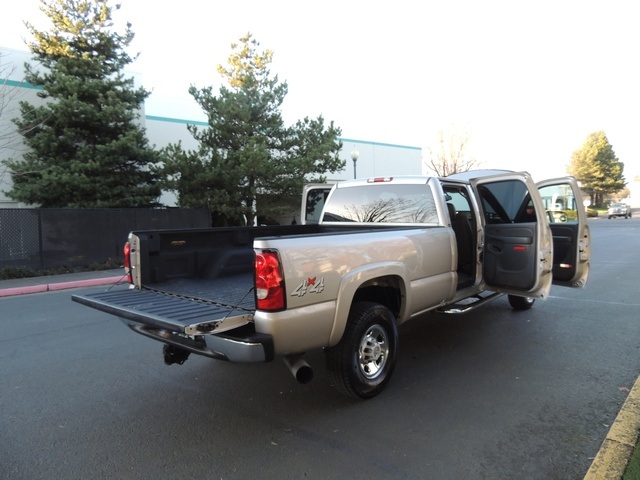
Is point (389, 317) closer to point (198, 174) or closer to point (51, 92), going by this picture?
point (198, 174)

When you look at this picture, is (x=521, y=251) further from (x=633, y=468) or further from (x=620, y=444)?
(x=633, y=468)

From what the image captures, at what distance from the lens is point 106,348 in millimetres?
5535

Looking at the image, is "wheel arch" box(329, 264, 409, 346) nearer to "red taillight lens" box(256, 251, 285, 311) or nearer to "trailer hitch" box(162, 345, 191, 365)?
"red taillight lens" box(256, 251, 285, 311)

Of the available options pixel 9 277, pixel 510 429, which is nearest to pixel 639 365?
pixel 510 429

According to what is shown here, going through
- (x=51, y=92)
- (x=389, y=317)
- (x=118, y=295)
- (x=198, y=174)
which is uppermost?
(x=51, y=92)

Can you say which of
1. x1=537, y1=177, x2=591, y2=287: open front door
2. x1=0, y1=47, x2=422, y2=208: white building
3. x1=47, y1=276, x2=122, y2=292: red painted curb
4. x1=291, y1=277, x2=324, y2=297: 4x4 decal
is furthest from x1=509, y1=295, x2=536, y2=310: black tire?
x1=0, y1=47, x2=422, y2=208: white building

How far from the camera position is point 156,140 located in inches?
845

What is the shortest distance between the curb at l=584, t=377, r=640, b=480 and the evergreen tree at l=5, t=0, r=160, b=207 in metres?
15.7

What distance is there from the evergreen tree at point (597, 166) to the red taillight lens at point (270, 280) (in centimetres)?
7401

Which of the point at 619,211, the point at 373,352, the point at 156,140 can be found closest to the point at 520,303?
the point at 373,352

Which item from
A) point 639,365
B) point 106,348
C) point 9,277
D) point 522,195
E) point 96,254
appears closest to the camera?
point 639,365

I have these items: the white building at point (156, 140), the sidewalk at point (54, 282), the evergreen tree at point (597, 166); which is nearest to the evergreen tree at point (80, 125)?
the white building at point (156, 140)

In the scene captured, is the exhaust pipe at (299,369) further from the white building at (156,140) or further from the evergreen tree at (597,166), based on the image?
the evergreen tree at (597,166)

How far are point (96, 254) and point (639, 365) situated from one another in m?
14.7
